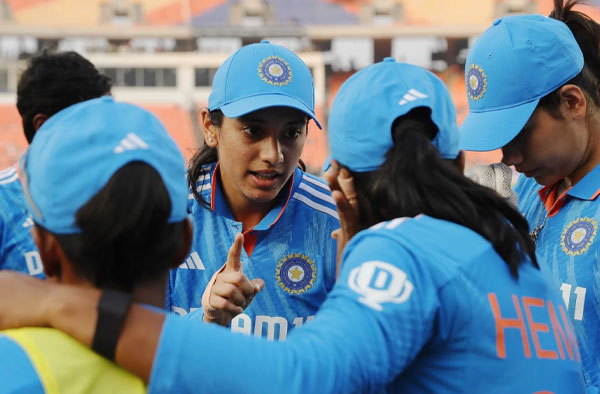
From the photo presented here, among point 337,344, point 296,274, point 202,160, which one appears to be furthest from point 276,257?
point 337,344

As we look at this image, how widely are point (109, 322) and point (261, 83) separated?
4.87 ft

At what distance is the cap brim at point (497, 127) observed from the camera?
Answer: 2307 mm

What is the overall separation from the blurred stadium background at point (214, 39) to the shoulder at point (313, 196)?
77.8ft

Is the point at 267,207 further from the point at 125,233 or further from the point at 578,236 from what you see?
the point at 125,233

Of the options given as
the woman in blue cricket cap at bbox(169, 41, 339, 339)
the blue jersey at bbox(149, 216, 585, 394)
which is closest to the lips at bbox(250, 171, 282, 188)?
the woman in blue cricket cap at bbox(169, 41, 339, 339)

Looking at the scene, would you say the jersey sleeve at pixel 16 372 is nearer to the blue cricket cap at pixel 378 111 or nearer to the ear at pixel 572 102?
the blue cricket cap at pixel 378 111

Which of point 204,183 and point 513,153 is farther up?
point 513,153

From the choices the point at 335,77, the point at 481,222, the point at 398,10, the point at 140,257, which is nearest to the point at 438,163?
the point at 481,222

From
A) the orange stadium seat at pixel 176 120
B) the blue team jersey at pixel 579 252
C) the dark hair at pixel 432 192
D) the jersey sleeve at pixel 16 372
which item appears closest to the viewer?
the jersey sleeve at pixel 16 372

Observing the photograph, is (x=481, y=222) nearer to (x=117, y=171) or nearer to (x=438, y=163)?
(x=438, y=163)

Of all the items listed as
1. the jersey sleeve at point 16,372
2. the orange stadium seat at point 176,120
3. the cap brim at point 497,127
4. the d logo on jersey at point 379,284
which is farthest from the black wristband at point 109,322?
the orange stadium seat at point 176,120

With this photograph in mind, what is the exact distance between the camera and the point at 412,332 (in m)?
1.42

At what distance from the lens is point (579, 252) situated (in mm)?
2377

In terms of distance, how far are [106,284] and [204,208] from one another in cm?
149
